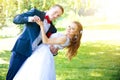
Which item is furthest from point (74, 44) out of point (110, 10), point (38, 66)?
point (110, 10)

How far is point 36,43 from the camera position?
3998 millimetres

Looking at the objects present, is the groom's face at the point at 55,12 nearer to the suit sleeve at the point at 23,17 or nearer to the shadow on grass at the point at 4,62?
the suit sleeve at the point at 23,17

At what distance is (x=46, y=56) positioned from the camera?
3.98m

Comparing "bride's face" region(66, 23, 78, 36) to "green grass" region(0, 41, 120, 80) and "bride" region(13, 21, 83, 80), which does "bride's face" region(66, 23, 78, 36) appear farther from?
"green grass" region(0, 41, 120, 80)

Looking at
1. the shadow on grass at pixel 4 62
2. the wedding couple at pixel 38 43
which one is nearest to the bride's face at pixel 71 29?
the wedding couple at pixel 38 43

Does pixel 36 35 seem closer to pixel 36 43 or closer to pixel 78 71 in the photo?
pixel 36 43

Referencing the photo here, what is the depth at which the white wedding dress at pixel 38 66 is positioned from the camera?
3969mm

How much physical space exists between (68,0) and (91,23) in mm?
293

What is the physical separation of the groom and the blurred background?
62 mm

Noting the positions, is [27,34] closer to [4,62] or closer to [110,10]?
[4,62]

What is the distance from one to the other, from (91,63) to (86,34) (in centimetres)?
26

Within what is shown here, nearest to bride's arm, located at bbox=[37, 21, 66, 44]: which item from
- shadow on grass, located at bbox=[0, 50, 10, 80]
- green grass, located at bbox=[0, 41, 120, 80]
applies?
green grass, located at bbox=[0, 41, 120, 80]

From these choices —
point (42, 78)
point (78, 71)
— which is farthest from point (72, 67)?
point (42, 78)

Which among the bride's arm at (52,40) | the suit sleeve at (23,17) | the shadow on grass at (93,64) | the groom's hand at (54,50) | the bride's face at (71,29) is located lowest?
the shadow on grass at (93,64)
